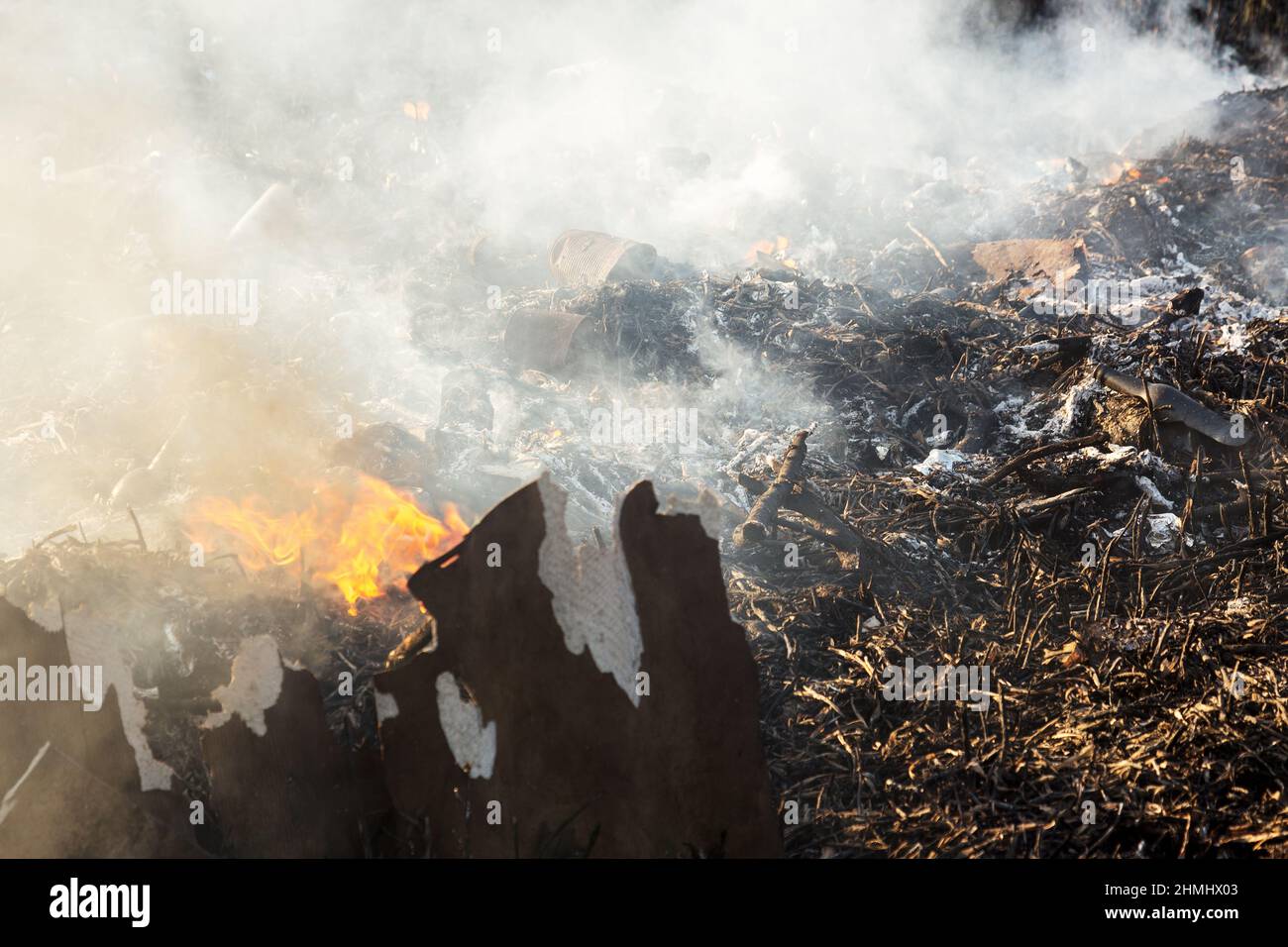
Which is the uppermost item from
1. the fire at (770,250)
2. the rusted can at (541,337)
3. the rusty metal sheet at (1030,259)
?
the fire at (770,250)

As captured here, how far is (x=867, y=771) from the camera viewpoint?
3715mm

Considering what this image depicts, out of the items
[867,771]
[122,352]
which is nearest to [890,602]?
[867,771]

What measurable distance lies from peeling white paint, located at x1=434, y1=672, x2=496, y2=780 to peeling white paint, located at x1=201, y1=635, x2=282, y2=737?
592 millimetres

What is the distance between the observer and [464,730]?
312cm

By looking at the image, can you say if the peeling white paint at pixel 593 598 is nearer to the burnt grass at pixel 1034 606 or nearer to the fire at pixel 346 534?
the burnt grass at pixel 1034 606

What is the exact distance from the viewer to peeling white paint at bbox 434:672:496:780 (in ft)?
10.2

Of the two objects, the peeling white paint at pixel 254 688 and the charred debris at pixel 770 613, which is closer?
the peeling white paint at pixel 254 688

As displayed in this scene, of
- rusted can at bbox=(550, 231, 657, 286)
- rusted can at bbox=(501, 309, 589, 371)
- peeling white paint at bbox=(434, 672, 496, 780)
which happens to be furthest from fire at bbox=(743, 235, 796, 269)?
peeling white paint at bbox=(434, 672, 496, 780)

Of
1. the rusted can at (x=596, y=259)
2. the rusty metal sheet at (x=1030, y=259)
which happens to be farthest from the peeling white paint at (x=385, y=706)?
the rusty metal sheet at (x=1030, y=259)

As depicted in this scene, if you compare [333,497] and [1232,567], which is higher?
[333,497]

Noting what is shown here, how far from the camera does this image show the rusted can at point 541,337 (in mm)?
8219

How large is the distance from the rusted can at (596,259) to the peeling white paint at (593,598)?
6851mm

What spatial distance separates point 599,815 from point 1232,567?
4257mm
